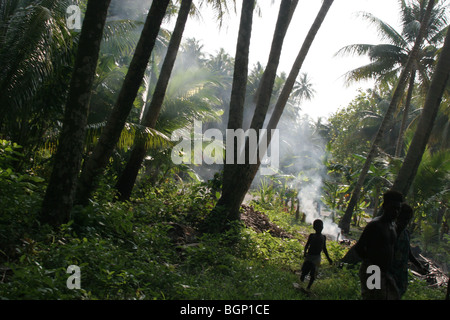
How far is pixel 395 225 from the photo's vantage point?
448cm

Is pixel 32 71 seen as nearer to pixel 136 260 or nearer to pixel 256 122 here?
pixel 136 260

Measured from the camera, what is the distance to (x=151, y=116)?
10.4m

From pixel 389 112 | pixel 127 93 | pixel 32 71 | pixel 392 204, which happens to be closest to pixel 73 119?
pixel 127 93

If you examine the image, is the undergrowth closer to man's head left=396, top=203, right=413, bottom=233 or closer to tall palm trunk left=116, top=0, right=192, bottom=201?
tall palm trunk left=116, top=0, right=192, bottom=201

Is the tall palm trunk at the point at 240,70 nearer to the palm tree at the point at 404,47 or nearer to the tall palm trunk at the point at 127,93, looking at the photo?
the tall palm trunk at the point at 127,93

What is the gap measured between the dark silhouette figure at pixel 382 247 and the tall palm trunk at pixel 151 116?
6850 mm

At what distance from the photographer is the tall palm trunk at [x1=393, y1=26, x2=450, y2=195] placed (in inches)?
319

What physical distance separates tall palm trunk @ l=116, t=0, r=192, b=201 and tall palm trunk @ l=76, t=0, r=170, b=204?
2.65 metres

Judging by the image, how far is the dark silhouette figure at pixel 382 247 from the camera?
4027mm

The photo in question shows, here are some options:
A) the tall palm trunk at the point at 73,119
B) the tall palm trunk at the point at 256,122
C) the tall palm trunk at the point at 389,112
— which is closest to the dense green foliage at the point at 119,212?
the tall palm trunk at the point at 73,119

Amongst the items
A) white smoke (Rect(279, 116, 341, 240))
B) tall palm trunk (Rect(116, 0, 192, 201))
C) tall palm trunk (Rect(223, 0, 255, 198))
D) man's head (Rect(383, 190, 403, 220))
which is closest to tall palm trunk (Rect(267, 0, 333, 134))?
tall palm trunk (Rect(223, 0, 255, 198))

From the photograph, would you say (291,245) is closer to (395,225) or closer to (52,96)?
(395,225)

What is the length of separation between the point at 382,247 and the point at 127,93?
498cm
